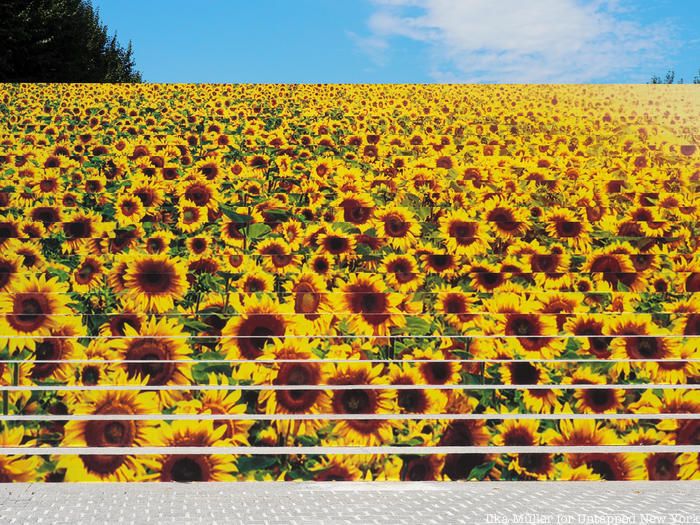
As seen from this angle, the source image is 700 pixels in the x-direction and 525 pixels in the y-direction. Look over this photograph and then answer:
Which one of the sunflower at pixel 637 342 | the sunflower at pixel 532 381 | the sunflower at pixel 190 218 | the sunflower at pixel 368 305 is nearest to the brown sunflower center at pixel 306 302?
the sunflower at pixel 368 305

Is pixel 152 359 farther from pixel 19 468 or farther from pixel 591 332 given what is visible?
pixel 591 332

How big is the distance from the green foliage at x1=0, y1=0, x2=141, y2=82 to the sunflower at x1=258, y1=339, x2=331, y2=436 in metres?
21.6

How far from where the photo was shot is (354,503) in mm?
3914


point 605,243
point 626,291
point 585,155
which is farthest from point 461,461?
point 585,155

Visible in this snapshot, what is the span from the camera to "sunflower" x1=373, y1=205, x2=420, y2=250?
5777 mm

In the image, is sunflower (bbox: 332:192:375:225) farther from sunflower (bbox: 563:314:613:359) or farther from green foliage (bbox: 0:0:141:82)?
green foliage (bbox: 0:0:141:82)

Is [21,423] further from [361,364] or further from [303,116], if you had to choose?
[303,116]

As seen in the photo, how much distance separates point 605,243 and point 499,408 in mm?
2016

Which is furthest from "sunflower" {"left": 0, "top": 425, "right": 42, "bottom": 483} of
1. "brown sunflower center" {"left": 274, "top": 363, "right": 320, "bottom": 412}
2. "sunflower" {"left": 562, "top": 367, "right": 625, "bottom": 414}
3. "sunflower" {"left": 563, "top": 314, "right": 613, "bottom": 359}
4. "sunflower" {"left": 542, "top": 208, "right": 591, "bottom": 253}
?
"sunflower" {"left": 542, "top": 208, "right": 591, "bottom": 253}

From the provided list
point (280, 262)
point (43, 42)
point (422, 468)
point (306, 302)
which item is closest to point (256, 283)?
point (280, 262)

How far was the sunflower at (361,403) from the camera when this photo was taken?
14.6 ft

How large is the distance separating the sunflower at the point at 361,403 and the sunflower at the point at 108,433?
105 centimetres

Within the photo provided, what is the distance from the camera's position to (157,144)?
27.9 feet

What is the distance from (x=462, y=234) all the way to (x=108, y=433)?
296cm
